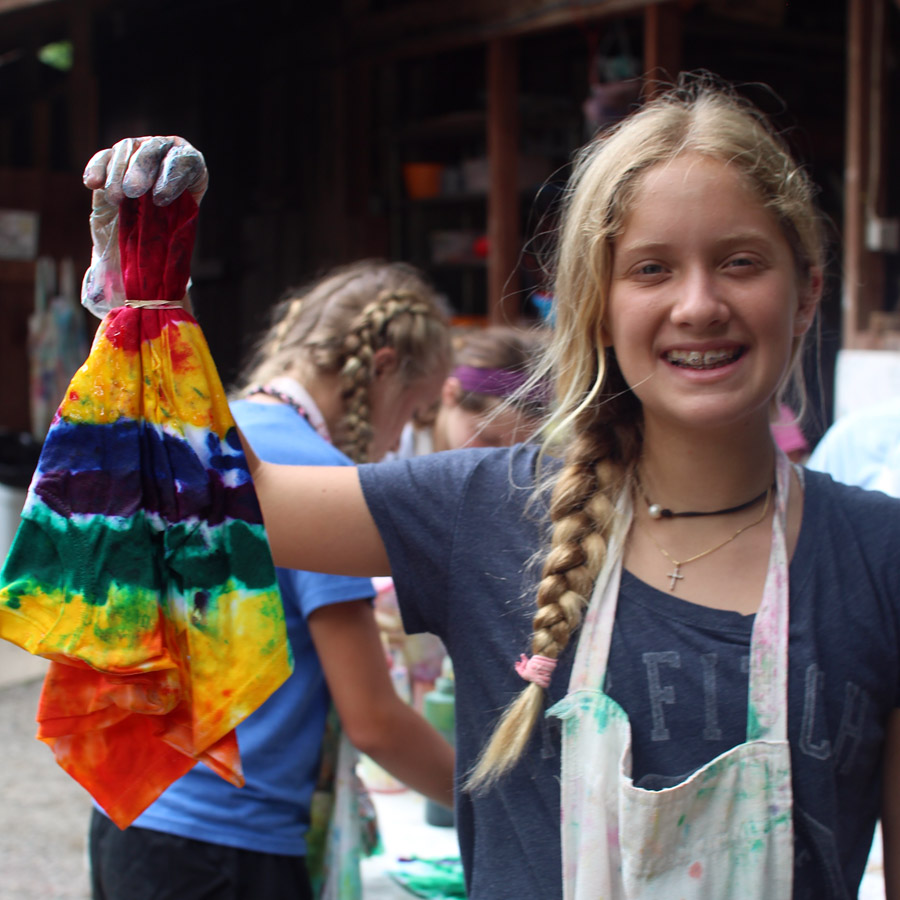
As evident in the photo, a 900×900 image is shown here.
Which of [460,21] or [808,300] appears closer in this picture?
[808,300]

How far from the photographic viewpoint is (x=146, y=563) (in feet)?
3.56

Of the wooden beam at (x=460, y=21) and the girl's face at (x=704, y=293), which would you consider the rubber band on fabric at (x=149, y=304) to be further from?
the wooden beam at (x=460, y=21)

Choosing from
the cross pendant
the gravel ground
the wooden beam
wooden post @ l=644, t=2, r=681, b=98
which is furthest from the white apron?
the wooden beam

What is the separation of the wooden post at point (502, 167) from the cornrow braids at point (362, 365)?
118 inches

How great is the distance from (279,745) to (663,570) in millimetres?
816

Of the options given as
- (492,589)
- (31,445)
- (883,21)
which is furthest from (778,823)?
(31,445)

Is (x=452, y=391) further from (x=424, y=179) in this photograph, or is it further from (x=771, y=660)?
(x=424, y=179)

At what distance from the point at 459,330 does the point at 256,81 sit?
166 inches

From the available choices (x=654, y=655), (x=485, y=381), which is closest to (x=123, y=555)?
(x=654, y=655)

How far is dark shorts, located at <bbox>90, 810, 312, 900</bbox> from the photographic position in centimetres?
163

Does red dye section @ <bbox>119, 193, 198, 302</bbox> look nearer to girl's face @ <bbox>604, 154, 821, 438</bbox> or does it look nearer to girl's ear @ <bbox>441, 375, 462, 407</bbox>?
girl's face @ <bbox>604, 154, 821, 438</bbox>

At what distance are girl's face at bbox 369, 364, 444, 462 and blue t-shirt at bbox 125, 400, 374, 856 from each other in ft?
0.90

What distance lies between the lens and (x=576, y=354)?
1.33 metres

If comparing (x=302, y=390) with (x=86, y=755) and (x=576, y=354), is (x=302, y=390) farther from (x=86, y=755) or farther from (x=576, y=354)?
(x=86, y=755)
